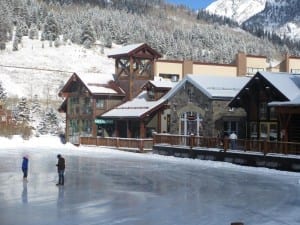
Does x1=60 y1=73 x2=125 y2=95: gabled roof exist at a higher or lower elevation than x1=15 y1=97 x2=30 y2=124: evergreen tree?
higher

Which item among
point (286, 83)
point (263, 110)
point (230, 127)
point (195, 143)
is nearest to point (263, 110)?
point (263, 110)

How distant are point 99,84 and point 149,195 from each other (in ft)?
129

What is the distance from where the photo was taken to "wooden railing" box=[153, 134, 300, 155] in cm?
3484

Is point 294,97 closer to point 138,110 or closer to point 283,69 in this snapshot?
point 138,110

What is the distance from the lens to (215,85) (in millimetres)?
48156

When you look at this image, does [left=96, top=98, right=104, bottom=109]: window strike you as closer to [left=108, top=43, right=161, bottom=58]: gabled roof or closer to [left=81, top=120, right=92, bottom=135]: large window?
[left=81, top=120, right=92, bottom=135]: large window

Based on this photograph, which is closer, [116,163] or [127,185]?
[127,185]

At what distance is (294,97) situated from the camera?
3672 cm

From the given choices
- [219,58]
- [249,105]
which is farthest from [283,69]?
[219,58]

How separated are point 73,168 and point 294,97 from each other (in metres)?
13.7

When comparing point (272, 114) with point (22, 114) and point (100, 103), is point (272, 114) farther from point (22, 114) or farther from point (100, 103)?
point (22, 114)

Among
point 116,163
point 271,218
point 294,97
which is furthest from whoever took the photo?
point 116,163

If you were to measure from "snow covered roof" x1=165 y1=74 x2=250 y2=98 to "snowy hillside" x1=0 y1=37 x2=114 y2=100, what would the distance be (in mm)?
60743

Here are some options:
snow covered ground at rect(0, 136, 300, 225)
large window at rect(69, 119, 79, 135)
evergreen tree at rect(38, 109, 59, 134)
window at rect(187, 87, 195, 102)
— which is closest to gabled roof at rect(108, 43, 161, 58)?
large window at rect(69, 119, 79, 135)
